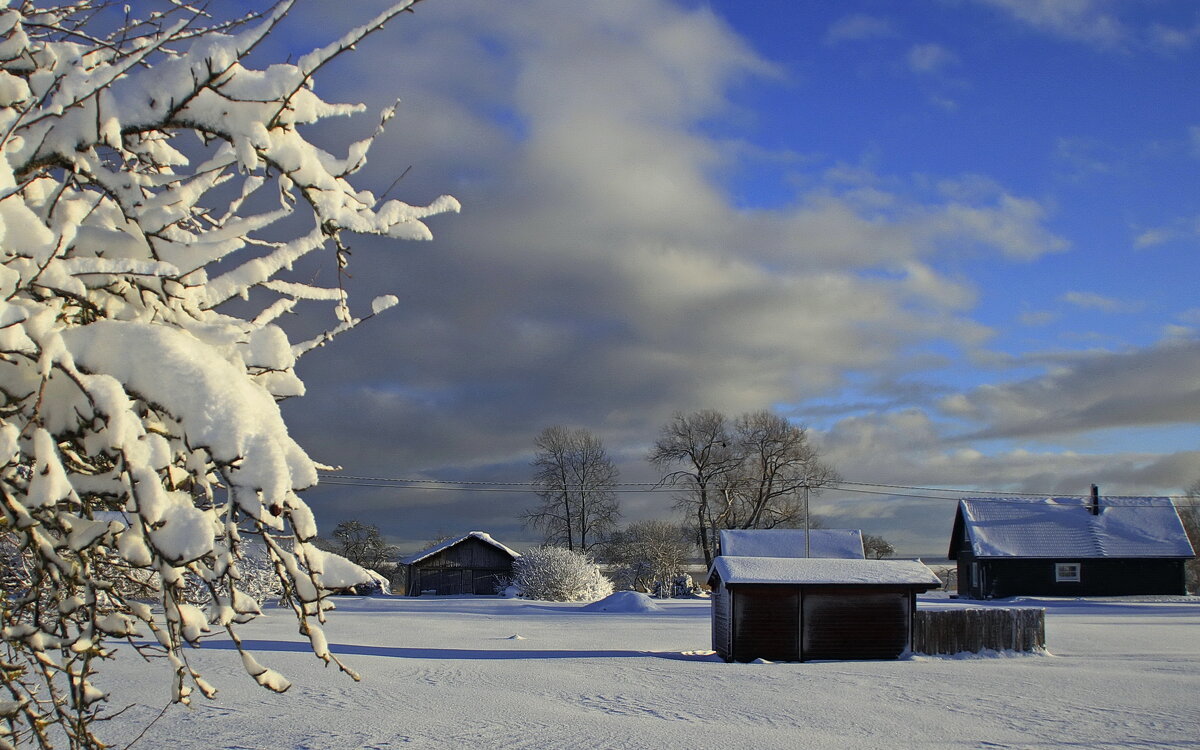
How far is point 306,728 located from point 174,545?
34.4ft

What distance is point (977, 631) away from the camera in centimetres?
2541

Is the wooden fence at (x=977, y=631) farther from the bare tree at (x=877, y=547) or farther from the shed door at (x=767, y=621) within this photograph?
the bare tree at (x=877, y=547)

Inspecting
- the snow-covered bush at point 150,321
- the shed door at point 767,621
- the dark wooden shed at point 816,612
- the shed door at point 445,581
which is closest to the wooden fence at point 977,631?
the dark wooden shed at point 816,612

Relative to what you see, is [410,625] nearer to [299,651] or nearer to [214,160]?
[299,651]

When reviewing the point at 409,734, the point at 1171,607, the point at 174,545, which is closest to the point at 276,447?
the point at 174,545

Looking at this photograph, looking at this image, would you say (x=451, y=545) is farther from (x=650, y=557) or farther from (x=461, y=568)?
(x=650, y=557)

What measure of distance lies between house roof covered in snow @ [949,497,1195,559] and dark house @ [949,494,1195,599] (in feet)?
0.18

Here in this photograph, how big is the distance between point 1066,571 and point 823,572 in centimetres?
3403

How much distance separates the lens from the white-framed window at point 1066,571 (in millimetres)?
50906

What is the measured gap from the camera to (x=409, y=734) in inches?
476

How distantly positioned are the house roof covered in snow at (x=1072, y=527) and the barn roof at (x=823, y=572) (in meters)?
29.2

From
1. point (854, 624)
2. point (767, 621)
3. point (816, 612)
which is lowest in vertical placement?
point (854, 624)

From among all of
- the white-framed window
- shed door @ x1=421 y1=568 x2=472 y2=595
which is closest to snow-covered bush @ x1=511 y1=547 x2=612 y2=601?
shed door @ x1=421 y1=568 x2=472 y2=595

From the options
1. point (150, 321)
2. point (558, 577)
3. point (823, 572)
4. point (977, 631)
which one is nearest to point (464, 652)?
point (823, 572)
